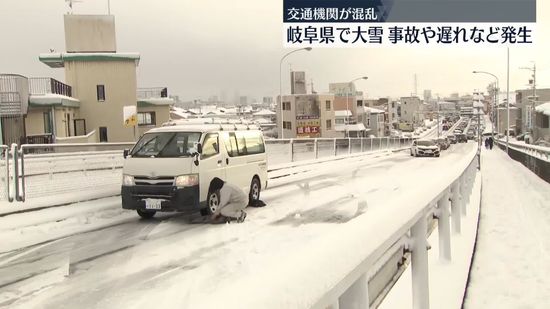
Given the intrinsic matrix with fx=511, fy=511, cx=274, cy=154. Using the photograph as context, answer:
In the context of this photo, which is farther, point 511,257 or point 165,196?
point 165,196

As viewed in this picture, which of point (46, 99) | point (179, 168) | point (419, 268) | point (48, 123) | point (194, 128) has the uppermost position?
point (46, 99)

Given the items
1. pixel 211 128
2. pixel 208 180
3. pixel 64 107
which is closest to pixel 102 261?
pixel 208 180

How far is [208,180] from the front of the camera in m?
11.7

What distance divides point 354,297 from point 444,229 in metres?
3.28

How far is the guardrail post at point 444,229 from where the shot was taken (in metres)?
5.34

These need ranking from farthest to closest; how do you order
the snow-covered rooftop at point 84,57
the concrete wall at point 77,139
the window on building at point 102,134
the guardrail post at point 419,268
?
the window on building at point 102,134
the snow-covered rooftop at point 84,57
the concrete wall at point 77,139
the guardrail post at point 419,268

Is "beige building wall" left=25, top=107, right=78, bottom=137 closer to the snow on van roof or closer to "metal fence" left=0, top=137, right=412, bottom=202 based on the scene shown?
"metal fence" left=0, top=137, right=412, bottom=202

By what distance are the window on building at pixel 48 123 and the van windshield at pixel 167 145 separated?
22522mm

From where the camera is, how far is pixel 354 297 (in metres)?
2.37

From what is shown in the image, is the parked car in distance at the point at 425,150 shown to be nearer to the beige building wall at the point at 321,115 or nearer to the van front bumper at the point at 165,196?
the van front bumper at the point at 165,196

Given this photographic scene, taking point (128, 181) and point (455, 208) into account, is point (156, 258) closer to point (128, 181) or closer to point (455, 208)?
point (128, 181)

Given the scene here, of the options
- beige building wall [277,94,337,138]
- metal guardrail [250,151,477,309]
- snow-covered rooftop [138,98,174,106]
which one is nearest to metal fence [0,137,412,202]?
metal guardrail [250,151,477,309]

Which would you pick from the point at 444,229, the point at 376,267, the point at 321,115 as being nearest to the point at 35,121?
the point at 444,229

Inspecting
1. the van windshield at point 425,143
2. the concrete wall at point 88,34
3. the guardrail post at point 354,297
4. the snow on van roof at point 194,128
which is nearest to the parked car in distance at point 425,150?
the van windshield at point 425,143
